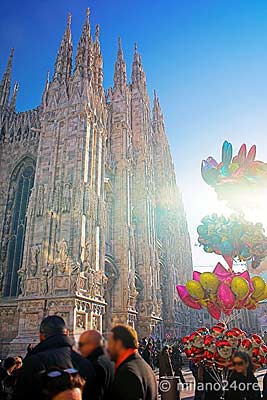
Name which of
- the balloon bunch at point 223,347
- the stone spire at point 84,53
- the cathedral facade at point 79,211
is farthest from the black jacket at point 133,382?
the stone spire at point 84,53

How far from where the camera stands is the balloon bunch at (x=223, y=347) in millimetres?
5281

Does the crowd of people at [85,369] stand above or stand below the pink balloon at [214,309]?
below

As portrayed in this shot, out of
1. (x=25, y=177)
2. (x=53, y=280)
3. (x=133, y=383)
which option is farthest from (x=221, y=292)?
(x=25, y=177)

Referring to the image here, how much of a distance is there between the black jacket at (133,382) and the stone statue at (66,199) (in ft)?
44.9

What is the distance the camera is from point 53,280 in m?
14.8

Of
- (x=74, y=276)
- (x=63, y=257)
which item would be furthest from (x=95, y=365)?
(x=63, y=257)

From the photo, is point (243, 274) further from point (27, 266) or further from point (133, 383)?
point (27, 266)

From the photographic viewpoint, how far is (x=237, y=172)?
7.39 metres

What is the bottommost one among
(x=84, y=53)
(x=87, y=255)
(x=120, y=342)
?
(x=120, y=342)

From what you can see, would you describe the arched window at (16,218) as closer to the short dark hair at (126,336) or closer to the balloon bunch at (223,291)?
the balloon bunch at (223,291)

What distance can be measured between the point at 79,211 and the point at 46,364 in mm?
13651

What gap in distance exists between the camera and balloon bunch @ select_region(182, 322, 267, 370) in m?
5.28

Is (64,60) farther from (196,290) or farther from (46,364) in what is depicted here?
(46,364)

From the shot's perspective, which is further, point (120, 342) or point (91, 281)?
point (91, 281)
